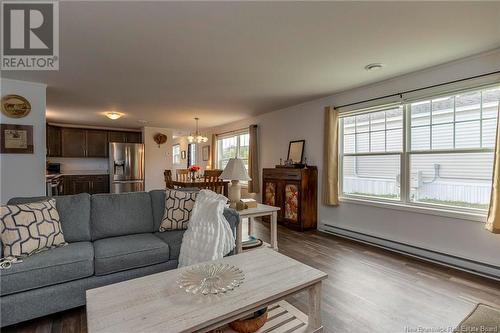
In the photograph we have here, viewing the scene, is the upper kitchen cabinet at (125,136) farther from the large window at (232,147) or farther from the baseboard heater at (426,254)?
the baseboard heater at (426,254)

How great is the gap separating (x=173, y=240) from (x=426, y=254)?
300 cm

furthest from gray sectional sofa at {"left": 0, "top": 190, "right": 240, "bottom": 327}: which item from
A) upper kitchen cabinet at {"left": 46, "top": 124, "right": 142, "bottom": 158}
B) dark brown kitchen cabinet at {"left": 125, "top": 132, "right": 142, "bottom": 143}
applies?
dark brown kitchen cabinet at {"left": 125, "top": 132, "right": 142, "bottom": 143}

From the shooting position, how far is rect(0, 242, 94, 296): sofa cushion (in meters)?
1.69

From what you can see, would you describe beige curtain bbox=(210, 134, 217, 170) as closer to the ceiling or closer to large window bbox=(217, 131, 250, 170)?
large window bbox=(217, 131, 250, 170)

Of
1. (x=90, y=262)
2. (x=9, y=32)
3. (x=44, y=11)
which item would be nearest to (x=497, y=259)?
(x=90, y=262)

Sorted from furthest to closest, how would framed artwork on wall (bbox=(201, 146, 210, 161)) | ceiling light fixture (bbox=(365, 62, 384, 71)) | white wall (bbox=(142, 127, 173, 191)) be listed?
framed artwork on wall (bbox=(201, 146, 210, 161)), white wall (bbox=(142, 127, 173, 191)), ceiling light fixture (bbox=(365, 62, 384, 71))

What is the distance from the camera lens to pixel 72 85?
3600mm

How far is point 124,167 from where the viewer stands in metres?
6.89

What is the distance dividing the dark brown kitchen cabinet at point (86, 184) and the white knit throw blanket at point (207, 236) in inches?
234

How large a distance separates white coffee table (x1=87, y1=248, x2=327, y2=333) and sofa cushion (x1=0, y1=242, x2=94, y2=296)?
0.70m

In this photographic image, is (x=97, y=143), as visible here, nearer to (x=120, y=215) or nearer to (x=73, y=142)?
(x=73, y=142)

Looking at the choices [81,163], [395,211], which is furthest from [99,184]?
[395,211]

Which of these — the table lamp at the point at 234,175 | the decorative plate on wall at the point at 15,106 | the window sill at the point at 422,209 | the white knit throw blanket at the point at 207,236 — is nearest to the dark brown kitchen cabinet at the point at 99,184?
the decorative plate on wall at the point at 15,106

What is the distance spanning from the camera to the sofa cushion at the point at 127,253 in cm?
200
